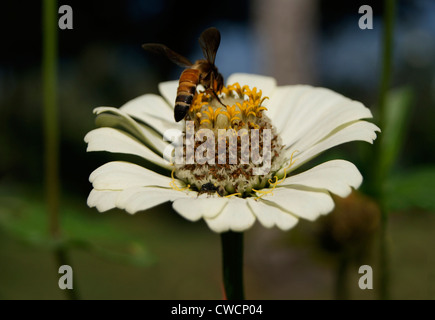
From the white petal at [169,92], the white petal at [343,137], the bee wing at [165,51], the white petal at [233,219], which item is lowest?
the white petal at [233,219]

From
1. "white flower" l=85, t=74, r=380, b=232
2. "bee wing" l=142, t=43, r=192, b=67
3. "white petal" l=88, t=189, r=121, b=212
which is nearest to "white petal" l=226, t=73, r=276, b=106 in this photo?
"white flower" l=85, t=74, r=380, b=232

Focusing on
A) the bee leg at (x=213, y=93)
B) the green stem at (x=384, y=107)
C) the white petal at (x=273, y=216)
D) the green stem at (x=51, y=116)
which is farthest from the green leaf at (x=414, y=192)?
the green stem at (x=51, y=116)

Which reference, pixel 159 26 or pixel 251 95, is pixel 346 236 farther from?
pixel 159 26

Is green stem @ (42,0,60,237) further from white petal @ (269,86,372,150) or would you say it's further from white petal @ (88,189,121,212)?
white petal @ (269,86,372,150)

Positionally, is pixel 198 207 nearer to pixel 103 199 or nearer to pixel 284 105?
pixel 103 199

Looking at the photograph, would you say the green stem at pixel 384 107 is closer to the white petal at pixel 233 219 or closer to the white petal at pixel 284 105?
the white petal at pixel 284 105
